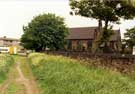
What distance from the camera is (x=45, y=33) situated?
A: 211 feet

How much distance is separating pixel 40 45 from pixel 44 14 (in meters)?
7.58

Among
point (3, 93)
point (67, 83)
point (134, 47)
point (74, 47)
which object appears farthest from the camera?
point (74, 47)

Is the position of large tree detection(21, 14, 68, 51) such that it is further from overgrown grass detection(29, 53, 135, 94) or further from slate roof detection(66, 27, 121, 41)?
overgrown grass detection(29, 53, 135, 94)

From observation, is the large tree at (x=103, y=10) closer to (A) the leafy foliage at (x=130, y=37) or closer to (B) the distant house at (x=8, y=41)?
(A) the leafy foliage at (x=130, y=37)

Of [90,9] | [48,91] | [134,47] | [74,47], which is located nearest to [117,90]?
[48,91]

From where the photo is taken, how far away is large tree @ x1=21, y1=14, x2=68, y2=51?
64250 millimetres

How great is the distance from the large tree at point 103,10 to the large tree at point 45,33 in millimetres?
23723

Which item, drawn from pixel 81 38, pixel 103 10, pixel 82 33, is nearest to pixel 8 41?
pixel 82 33

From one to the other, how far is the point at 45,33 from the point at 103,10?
95.0 ft

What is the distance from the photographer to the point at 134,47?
189ft

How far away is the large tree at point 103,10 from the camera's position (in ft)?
120

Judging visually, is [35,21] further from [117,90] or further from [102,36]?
[117,90]

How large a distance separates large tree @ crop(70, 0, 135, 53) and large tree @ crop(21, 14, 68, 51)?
23723 mm

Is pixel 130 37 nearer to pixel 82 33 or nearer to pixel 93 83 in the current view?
pixel 82 33
